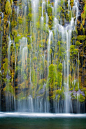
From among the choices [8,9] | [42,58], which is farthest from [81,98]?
[8,9]

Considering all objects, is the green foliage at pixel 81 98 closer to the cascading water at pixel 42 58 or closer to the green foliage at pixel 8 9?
the cascading water at pixel 42 58

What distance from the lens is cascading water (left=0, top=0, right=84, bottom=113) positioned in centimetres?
1192

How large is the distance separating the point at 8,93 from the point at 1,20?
409 centimetres

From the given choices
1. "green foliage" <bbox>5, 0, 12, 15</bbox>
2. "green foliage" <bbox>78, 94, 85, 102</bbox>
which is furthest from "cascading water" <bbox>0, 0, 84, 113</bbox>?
"green foliage" <bbox>5, 0, 12, 15</bbox>

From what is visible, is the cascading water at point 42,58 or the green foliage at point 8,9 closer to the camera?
the cascading water at point 42,58

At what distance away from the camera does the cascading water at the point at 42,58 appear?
1192 cm

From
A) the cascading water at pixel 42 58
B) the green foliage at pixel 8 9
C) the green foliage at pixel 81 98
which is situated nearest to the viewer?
the green foliage at pixel 81 98

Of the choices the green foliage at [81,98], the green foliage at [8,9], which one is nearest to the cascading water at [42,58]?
the green foliage at [81,98]

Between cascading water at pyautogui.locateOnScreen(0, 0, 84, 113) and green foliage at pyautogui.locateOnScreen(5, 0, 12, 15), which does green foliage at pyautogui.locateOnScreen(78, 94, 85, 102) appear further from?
green foliage at pyautogui.locateOnScreen(5, 0, 12, 15)

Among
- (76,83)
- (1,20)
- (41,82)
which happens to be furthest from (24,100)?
(1,20)

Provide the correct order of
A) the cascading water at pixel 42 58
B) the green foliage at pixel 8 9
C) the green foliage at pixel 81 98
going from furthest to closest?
the green foliage at pixel 8 9 → the cascading water at pixel 42 58 → the green foliage at pixel 81 98

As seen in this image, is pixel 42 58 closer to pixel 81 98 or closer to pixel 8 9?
pixel 81 98

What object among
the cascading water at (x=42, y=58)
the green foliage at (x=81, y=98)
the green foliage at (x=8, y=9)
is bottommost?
the green foliage at (x=81, y=98)

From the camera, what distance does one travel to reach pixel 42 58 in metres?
12.4
